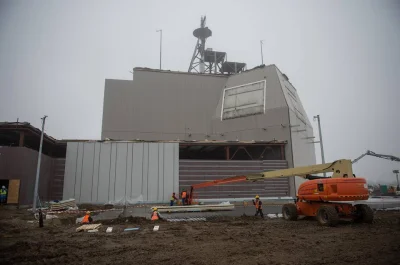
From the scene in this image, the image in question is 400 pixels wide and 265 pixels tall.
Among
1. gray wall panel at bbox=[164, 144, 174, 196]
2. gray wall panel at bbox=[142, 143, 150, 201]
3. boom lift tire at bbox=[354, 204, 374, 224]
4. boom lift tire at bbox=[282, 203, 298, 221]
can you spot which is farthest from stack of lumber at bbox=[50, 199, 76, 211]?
boom lift tire at bbox=[354, 204, 374, 224]

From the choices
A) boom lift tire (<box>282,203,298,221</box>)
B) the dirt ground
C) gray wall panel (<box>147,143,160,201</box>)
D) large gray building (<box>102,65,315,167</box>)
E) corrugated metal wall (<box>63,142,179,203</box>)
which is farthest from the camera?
large gray building (<box>102,65,315,167</box>)

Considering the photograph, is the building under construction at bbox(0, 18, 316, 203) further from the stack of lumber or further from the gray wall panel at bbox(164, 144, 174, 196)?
the stack of lumber

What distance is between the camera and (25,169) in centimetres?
1997

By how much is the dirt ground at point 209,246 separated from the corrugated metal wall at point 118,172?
1315 cm

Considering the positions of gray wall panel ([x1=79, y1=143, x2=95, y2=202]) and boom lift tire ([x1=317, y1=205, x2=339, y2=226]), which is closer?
boom lift tire ([x1=317, y1=205, x2=339, y2=226])

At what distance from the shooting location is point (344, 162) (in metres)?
10.6

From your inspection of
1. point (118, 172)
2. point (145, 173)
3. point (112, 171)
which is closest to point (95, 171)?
point (112, 171)

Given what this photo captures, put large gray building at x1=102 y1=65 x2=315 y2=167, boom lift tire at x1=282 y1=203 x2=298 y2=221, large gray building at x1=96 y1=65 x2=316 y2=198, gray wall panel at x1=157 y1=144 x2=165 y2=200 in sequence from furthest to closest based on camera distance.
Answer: large gray building at x1=102 y1=65 x2=315 y2=167
large gray building at x1=96 y1=65 x2=316 y2=198
gray wall panel at x1=157 y1=144 x2=165 y2=200
boom lift tire at x1=282 y1=203 x2=298 y2=221

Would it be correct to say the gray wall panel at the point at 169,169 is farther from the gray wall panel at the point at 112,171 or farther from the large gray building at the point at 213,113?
the gray wall panel at the point at 112,171

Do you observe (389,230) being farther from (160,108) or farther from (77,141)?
(160,108)

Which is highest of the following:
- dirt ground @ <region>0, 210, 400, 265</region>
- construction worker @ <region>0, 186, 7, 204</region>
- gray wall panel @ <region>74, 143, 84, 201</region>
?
gray wall panel @ <region>74, 143, 84, 201</region>

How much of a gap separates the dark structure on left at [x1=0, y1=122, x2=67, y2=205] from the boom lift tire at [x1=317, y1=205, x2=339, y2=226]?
63.3 ft

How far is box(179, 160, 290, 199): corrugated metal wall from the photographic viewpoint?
25.4m

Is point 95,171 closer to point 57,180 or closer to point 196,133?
point 57,180
